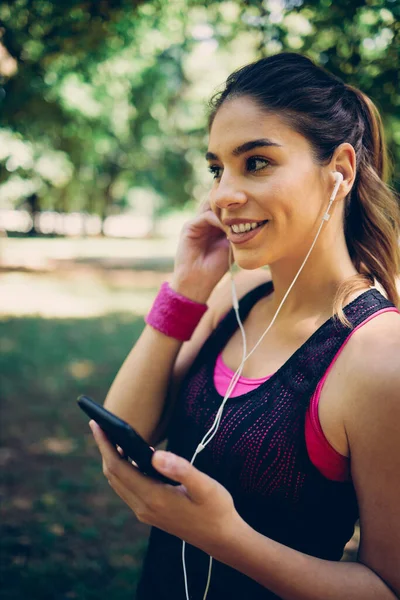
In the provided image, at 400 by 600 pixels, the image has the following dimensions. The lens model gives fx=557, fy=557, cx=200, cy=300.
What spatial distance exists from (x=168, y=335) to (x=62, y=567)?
2640mm

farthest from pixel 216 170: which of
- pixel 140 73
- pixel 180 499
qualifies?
pixel 140 73

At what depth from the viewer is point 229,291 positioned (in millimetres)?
2234

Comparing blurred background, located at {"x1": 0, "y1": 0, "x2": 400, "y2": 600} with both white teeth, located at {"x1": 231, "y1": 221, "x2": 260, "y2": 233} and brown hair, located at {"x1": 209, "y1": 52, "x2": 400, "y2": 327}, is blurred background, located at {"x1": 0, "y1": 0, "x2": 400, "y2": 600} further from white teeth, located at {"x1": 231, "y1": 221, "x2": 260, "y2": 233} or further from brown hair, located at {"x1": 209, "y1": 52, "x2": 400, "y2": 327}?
white teeth, located at {"x1": 231, "y1": 221, "x2": 260, "y2": 233}

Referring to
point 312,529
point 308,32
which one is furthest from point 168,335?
point 308,32

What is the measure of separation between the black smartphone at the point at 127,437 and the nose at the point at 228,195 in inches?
28.4

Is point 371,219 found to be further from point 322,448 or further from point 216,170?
point 322,448

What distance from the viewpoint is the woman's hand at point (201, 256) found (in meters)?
2.14

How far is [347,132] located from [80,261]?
21600mm

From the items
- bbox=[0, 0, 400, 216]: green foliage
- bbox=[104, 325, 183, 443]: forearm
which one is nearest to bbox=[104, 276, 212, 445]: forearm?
bbox=[104, 325, 183, 443]: forearm

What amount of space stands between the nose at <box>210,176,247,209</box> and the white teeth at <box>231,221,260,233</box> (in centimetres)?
6

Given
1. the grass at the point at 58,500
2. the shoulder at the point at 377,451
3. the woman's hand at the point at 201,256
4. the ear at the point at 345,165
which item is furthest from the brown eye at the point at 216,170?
the grass at the point at 58,500

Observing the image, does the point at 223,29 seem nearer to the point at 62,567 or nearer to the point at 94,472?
the point at 94,472

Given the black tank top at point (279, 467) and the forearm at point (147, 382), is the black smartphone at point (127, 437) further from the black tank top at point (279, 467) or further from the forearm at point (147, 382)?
the forearm at point (147, 382)

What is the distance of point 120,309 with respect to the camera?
45.0 ft
